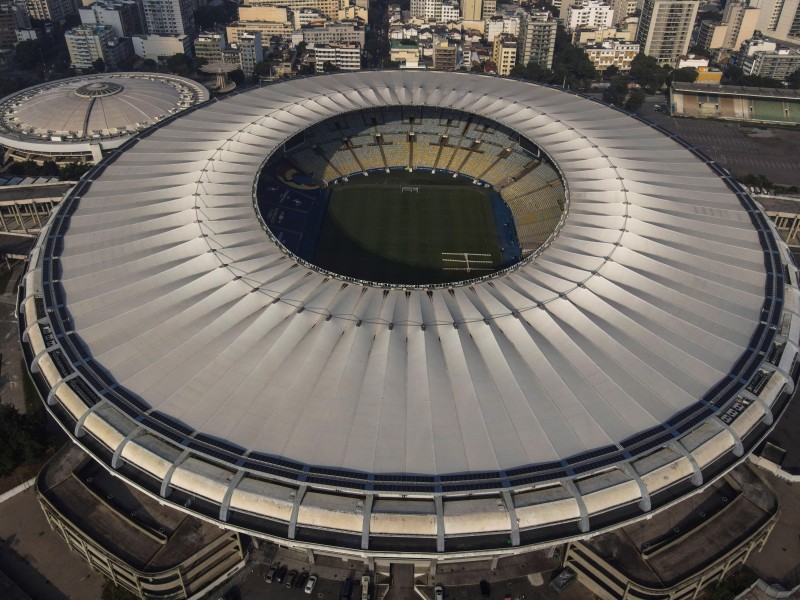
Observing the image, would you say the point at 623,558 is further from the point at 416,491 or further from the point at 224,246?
the point at 224,246

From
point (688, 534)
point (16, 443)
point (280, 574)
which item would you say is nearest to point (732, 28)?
point (688, 534)

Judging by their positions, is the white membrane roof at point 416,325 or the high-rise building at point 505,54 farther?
the high-rise building at point 505,54

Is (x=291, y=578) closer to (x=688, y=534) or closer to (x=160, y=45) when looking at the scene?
(x=688, y=534)

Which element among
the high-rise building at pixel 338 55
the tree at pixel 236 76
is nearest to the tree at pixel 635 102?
the high-rise building at pixel 338 55

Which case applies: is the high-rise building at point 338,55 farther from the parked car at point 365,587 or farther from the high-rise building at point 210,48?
the parked car at point 365,587

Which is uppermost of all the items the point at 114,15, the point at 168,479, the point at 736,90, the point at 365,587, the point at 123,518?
the point at 114,15

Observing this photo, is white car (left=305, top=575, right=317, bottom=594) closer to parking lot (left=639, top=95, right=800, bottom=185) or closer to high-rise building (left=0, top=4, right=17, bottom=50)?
parking lot (left=639, top=95, right=800, bottom=185)
